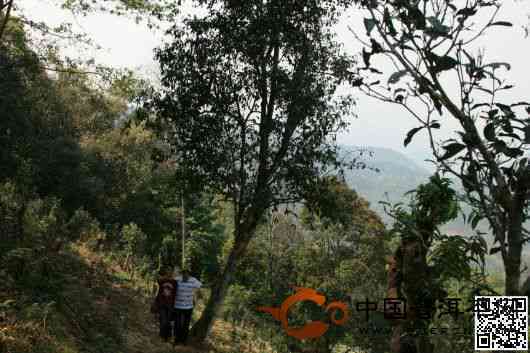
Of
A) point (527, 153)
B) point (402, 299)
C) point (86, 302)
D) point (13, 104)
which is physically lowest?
point (86, 302)

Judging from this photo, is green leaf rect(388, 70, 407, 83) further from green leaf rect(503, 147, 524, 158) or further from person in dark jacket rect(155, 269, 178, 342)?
person in dark jacket rect(155, 269, 178, 342)

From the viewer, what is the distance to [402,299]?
636cm

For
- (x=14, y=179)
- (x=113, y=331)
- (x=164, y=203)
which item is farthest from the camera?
(x=164, y=203)

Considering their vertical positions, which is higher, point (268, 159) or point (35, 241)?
point (268, 159)

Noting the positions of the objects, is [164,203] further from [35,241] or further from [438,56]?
[438,56]

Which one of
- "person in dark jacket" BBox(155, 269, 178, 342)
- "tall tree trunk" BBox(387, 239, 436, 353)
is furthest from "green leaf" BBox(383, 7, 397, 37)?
"person in dark jacket" BBox(155, 269, 178, 342)

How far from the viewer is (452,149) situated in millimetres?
2521

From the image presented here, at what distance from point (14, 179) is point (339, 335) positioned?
16066 mm

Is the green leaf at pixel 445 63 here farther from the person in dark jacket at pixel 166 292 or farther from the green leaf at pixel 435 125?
the person in dark jacket at pixel 166 292

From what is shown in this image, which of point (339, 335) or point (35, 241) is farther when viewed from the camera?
point (339, 335)

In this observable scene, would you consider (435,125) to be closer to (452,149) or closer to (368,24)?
(452,149)

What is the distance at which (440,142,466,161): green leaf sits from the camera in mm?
2514

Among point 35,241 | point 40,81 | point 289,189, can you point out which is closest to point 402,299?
point 289,189

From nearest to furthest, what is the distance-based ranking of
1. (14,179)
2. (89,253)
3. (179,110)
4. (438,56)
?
(438,56)
(179,110)
(89,253)
(14,179)
